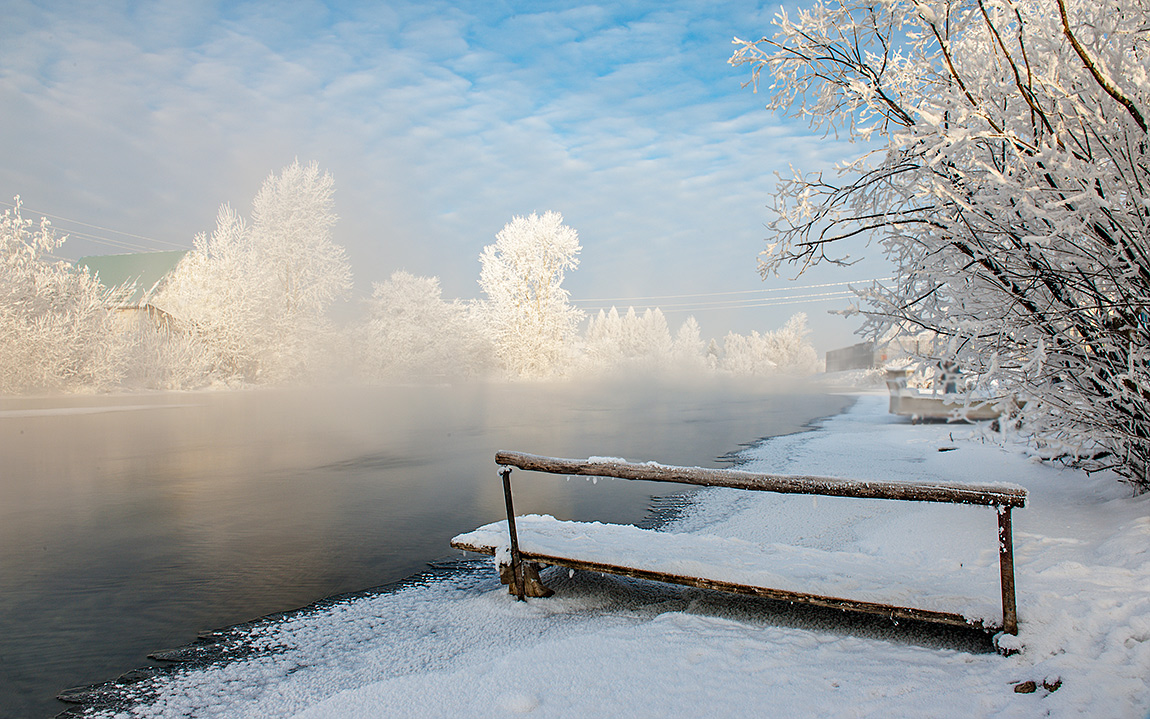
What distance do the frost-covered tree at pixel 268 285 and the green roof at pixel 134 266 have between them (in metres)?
11.3

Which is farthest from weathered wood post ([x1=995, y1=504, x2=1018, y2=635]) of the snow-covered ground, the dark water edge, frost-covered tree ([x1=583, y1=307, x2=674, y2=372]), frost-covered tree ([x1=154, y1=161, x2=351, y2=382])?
frost-covered tree ([x1=583, y1=307, x2=674, y2=372])

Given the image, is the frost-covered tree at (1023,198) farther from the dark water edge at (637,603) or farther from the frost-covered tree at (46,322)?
the frost-covered tree at (46,322)

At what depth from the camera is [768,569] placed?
14.2 ft

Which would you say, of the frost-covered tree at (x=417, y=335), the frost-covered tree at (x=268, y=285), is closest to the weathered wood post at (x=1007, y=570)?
the frost-covered tree at (x=268, y=285)

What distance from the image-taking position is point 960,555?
5.38 meters

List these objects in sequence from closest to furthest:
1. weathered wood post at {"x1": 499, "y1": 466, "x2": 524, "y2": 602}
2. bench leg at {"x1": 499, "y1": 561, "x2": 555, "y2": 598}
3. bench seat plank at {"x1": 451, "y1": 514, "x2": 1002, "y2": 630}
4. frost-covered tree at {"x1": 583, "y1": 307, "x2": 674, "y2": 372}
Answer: bench seat plank at {"x1": 451, "y1": 514, "x2": 1002, "y2": 630} < weathered wood post at {"x1": 499, "y1": 466, "x2": 524, "y2": 602} < bench leg at {"x1": 499, "y1": 561, "x2": 555, "y2": 598} < frost-covered tree at {"x1": 583, "y1": 307, "x2": 674, "y2": 372}

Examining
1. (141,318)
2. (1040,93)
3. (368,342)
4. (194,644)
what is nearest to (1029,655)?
(1040,93)

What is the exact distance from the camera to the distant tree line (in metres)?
26.7

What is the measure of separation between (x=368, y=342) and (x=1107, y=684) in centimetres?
4429

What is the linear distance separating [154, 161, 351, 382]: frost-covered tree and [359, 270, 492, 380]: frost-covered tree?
452 cm

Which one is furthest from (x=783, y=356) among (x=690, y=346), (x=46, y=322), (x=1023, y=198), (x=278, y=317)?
(x=1023, y=198)

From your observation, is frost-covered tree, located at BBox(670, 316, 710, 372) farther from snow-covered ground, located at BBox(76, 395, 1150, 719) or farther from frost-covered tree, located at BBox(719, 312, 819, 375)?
snow-covered ground, located at BBox(76, 395, 1150, 719)

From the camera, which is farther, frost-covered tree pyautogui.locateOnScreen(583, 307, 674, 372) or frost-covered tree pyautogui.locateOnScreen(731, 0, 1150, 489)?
frost-covered tree pyautogui.locateOnScreen(583, 307, 674, 372)

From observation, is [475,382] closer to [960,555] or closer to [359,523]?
[359,523]
